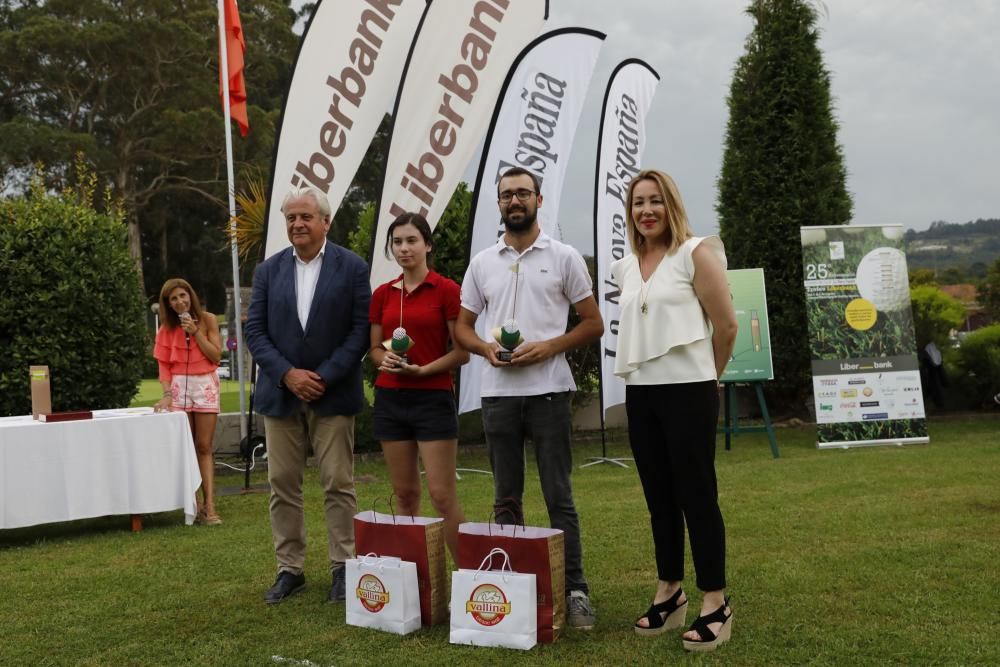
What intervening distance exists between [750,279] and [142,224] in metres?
28.5

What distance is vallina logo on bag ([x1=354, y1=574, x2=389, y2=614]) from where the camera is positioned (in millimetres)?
3695

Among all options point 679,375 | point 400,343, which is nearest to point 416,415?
point 400,343

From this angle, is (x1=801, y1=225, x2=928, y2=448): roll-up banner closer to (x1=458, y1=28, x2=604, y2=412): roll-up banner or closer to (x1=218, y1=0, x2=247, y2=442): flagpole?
(x1=458, y1=28, x2=604, y2=412): roll-up banner

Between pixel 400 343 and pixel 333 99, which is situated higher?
pixel 333 99

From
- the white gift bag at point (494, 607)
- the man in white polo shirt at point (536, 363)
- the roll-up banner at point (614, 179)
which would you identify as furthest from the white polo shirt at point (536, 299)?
the roll-up banner at point (614, 179)

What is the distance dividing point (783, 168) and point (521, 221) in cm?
778

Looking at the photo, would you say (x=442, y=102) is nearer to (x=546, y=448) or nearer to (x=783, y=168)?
(x=546, y=448)

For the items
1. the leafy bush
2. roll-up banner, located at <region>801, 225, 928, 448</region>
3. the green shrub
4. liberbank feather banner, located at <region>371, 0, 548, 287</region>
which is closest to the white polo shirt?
liberbank feather banner, located at <region>371, 0, 548, 287</region>

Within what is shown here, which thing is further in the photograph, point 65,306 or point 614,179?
point 614,179

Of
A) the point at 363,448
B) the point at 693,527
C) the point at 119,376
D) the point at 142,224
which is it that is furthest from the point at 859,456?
the point at 142,224

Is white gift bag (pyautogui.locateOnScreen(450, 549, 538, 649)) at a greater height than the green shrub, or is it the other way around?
the green shrub

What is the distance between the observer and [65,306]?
779 centimetres

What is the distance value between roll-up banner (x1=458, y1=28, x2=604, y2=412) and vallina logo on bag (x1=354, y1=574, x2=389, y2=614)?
3724 millimetres

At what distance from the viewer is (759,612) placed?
12.3 feet
